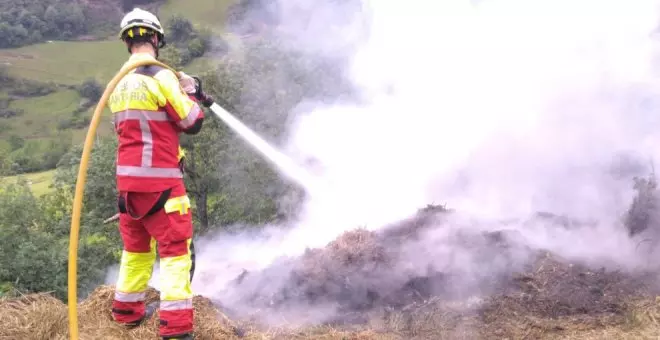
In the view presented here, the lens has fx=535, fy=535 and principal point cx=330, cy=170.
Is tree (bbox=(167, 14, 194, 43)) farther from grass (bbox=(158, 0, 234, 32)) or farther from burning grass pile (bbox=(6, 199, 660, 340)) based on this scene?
burning grass pile (bbox=(6, 199, 660, 340))

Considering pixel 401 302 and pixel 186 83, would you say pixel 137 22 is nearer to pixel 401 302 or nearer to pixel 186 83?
pixel 186 83

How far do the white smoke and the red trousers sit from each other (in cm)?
367

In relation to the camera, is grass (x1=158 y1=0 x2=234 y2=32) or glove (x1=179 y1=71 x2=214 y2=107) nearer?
glove (x1=179 y1=71 x2=214 y2=107)

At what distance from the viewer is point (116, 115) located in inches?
148

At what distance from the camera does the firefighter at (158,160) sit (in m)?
3.63

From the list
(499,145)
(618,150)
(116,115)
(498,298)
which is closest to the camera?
(116,115)

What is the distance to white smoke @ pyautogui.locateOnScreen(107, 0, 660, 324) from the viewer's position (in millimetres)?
8656

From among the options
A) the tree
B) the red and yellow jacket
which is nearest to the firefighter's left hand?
the red and yellow jacket

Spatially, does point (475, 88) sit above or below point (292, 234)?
above

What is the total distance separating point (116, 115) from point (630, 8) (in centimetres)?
939

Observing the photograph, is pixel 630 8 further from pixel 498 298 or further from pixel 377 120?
pixel 498 298

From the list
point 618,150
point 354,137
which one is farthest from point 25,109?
point 618,150

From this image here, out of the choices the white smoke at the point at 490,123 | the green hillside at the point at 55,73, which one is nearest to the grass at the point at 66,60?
the green hillside at the point at 55,73

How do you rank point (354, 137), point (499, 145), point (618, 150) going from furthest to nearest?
point (354, 137)
point (499, 145)
point (618, 150)
